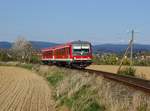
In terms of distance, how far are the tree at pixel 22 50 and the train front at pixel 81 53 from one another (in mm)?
96248

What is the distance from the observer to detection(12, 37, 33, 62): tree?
5753 inches

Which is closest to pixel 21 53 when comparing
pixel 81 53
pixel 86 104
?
pixel 81 53

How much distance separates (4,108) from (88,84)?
4970 millimetres

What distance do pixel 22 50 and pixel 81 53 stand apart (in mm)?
118129

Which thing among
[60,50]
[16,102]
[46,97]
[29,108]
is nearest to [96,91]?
[29,108]

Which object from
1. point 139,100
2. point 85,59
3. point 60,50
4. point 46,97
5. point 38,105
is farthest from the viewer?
point 60,50

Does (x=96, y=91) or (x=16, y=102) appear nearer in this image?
(x=96, y=91)

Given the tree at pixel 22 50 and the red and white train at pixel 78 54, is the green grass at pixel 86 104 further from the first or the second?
the tree at pixel 22 50

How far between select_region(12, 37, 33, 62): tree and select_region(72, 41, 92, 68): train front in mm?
96248

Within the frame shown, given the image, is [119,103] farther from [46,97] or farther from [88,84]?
[46,97]

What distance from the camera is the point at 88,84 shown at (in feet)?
75.8

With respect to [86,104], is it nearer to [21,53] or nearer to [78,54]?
[78,54]

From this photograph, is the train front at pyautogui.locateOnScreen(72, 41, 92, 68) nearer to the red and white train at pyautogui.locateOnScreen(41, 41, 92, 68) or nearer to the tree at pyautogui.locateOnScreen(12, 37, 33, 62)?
the red and white train at pyautogui.locateOnScreen(41, 41, 92, 68)

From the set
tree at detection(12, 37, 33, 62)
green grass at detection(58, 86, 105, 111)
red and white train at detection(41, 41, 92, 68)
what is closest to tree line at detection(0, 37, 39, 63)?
tree at detection(12, 37, 33, 62)
